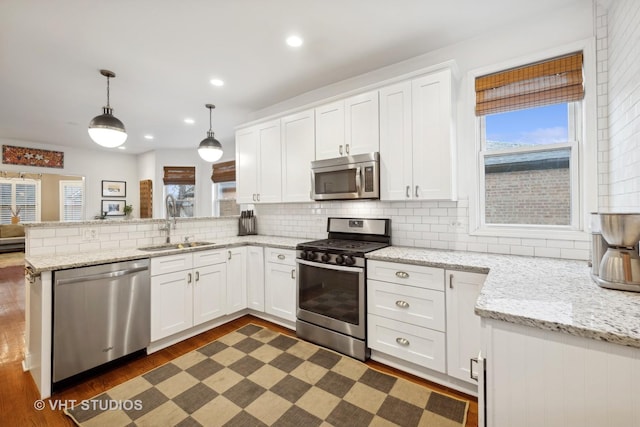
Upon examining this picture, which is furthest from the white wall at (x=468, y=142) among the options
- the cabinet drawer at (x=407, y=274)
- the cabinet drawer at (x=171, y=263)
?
the cabinet drawer at (x=171, y=263)

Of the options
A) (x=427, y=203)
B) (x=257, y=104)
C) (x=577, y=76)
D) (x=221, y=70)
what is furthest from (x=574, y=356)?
(x=257, y=104)

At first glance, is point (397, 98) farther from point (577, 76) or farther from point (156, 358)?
point (156, 358)

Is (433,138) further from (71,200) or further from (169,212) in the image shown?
(71,200)

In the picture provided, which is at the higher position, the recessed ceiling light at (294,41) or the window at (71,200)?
the recessed ceiling light at (294,41)

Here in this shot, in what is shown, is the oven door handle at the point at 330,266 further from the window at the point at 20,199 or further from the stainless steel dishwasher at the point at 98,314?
the window at the point at 20,199

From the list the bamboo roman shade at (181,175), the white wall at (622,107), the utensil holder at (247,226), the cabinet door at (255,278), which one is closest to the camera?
the white wall at (622,107)

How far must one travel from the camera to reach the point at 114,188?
7406 mm

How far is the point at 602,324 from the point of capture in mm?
917

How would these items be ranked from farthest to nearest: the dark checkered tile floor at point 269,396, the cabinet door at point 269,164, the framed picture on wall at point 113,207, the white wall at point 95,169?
the framed picture on wall at point 113,207 → the white wall at point 95,169 → the cabinet door at point 269,164 → the dark checkered tile floor at point 269,396

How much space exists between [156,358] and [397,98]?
10.5 ft

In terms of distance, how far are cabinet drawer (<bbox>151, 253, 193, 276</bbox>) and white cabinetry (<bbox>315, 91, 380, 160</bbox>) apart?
5.64 feet

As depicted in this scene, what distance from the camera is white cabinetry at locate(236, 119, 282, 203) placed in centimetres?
351

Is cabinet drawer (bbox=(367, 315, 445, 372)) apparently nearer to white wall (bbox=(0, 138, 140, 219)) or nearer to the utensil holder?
the utensil holder

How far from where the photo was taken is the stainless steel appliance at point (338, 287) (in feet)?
8.00
